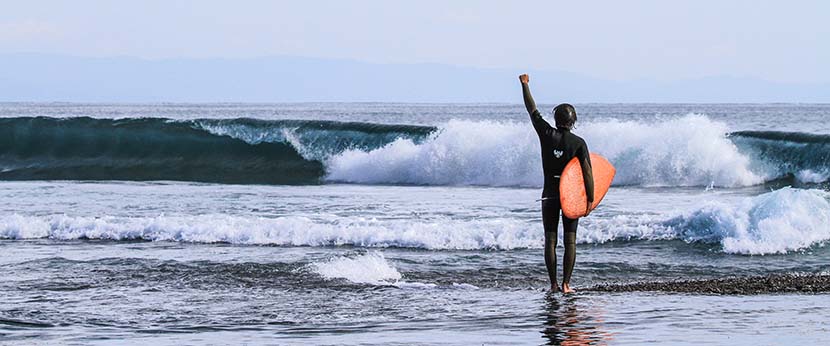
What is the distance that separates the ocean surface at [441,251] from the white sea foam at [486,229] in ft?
0.11

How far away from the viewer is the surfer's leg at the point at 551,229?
30.7ft

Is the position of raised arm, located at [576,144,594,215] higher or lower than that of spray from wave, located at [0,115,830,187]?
higher

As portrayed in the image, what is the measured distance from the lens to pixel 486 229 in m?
13.9

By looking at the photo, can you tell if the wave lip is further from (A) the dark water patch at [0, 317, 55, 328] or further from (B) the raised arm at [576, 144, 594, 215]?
(A) the dark water patch at [0, 317, 55, 328]

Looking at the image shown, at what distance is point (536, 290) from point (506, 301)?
0.89 meters

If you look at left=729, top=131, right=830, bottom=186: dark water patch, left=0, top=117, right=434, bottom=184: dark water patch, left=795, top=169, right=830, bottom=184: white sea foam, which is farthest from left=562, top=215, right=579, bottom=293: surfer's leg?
left=0, top=117, right=434, bottom=184: dark water patch

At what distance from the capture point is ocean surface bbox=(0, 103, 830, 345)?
7.85m

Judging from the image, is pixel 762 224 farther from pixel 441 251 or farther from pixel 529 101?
pixel 529 101

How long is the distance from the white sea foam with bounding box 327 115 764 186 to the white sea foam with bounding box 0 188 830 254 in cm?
1011

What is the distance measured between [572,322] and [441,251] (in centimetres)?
545

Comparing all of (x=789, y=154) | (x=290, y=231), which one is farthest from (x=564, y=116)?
(x=789, y=154)

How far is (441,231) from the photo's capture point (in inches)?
543

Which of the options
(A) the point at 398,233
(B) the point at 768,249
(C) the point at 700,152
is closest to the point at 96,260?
(A) the point at 398,233

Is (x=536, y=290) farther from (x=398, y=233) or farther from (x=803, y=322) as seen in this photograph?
(x=398, y=233)
